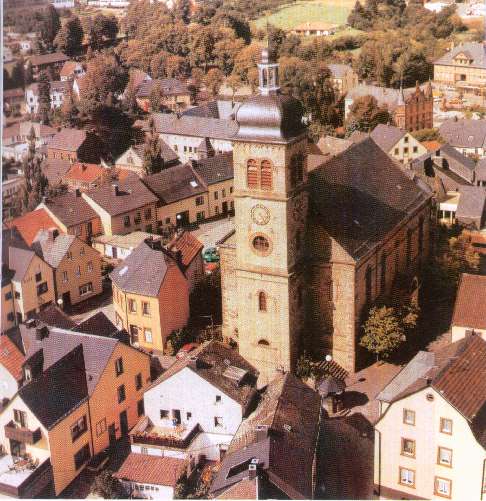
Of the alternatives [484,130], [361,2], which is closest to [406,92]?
[484,130]

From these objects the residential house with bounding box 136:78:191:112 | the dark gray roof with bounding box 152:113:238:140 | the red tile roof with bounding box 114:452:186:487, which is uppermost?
the residential house with bounding box 136:78:191:112

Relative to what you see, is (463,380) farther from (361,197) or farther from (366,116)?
(366,116)

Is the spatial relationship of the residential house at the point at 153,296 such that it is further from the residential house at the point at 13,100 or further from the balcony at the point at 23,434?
the residential house at the point at 13,100

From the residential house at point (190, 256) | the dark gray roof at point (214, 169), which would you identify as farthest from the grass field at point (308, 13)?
the dark gray roof at point (214, 169)

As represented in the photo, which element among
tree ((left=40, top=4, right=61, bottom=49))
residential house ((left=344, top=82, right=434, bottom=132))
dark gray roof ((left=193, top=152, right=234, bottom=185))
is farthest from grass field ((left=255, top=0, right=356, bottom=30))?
residential house ((left=344, top=82, right=434, bottom=132))

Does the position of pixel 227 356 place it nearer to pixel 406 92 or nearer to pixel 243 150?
pixel 243 150

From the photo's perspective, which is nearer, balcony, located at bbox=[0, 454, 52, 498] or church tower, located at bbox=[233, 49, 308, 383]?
balcony, located at bbox=[0, 454, 52, 498]

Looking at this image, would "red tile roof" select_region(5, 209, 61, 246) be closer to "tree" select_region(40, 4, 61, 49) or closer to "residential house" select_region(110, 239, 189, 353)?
"residential house" select_region(110, 239, 189, 353)

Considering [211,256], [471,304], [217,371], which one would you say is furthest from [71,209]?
[471,304]
